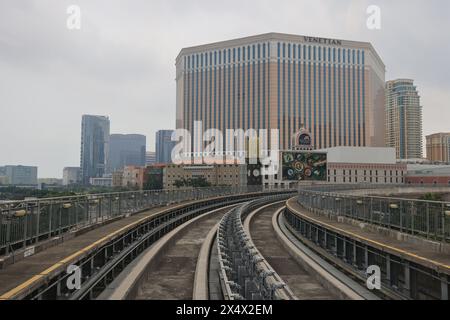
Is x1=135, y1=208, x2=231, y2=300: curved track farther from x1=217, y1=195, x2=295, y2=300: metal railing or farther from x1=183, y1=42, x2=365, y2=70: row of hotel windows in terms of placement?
x1=183, y1=42, x2=365, y2=70: row of hotel windows

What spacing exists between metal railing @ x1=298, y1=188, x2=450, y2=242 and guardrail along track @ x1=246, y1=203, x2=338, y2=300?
3.00 meters

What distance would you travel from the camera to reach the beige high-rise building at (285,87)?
466 ft

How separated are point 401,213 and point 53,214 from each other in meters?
9.87

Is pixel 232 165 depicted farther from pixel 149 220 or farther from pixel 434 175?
pixel 149 220

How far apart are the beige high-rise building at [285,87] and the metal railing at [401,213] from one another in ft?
411

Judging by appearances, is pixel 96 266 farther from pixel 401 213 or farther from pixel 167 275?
pixel 401 213

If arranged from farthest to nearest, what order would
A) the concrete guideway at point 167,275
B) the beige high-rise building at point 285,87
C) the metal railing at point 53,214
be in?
the beige high-rise building at point 285,87 < the concrete guideway at point 167,275 < the metal railing at point 53,214

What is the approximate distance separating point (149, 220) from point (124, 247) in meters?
4.39

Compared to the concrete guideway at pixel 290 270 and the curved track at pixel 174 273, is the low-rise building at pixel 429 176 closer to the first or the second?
the concrete guideway at pixel 290 270

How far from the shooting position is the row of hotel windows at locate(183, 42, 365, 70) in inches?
5699

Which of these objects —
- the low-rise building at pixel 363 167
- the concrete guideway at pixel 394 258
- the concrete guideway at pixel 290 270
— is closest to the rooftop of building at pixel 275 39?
the low-rise building at pixel 363 167

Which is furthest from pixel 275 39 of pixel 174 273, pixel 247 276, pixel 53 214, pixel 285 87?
pixel 247 276

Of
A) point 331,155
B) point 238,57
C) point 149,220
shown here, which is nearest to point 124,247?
point 149,220

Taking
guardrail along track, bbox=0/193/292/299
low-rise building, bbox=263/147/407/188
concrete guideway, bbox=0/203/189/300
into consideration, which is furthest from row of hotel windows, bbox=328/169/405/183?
concrete guideway, bbox=0/203/189/300
